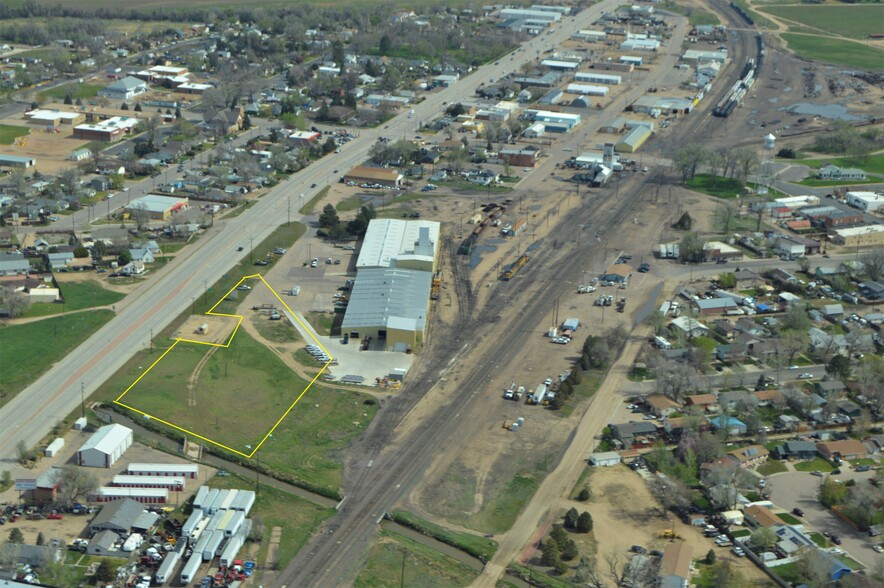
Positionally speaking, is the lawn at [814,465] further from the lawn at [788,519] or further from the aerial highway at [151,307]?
the aerial highway at [151,307]

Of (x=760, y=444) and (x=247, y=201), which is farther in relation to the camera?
(x=247, y=201)

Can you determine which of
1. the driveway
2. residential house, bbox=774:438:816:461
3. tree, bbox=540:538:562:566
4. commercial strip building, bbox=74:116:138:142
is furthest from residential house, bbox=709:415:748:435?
commercial strip building, bbox=74:116:138:142

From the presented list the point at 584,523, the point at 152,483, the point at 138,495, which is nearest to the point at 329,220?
the point at 152,483

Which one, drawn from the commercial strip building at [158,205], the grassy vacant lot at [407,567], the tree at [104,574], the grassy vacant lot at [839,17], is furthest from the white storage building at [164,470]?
the grassy vacant lot at [839,17]

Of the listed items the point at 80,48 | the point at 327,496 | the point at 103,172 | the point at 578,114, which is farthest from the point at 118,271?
the point at 80,48

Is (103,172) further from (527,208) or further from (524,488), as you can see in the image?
(524,488)

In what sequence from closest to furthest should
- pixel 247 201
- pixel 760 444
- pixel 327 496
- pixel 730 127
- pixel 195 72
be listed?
pixel 327 496, pixel 760 444, pixel 247 201, pixel 730 127, pixel 195 72

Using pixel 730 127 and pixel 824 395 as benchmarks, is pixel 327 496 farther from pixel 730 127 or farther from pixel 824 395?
pixel 730 127

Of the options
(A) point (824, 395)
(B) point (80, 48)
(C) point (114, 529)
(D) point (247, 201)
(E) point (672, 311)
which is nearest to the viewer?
(C) point (114, 529)
